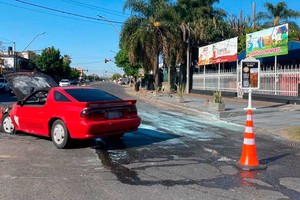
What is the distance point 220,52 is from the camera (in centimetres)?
3008

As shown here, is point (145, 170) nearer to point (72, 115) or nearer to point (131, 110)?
point (72, 115)

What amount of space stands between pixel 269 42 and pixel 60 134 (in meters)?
17.2

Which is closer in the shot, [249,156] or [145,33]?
[249,156]

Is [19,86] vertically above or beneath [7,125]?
above

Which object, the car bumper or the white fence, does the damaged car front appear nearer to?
the car bumper

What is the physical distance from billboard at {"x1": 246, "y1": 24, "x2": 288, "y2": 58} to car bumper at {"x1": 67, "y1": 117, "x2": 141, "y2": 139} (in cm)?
1377

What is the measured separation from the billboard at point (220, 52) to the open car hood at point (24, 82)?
59.9ft

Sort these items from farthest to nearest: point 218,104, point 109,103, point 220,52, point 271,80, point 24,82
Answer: point 220,52
point 271,80
point 218,104
point 24,82
point 109,103

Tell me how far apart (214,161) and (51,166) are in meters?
3.16

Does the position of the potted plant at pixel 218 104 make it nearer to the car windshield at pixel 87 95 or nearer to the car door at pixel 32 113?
the car windshield at pixel 87 95

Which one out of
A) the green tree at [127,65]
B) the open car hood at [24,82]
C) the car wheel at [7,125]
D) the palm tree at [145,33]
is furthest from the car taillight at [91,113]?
the green tree at [127,65]

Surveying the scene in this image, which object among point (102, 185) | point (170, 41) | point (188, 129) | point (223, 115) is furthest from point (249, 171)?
point (170, 41)

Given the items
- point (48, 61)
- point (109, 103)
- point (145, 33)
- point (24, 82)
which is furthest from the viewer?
point (48, 61)

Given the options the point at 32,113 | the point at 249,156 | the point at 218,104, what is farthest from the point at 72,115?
the point at 218,104
